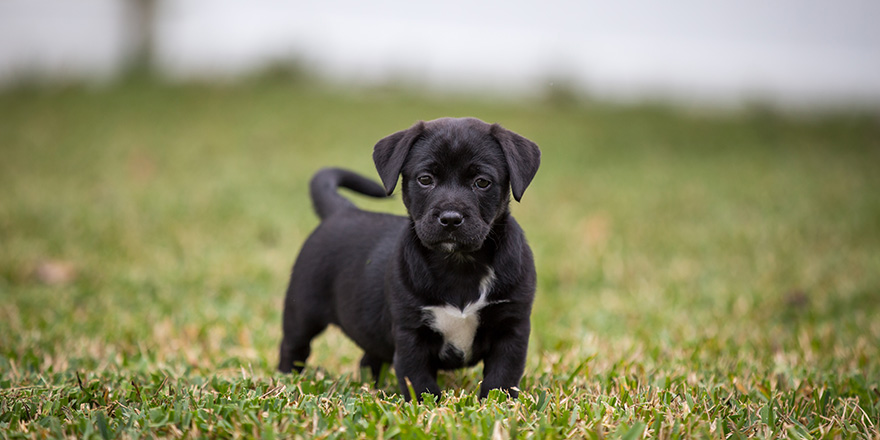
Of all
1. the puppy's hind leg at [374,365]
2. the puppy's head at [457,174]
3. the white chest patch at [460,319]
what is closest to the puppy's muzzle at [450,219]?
the puppy's head at [457,174]

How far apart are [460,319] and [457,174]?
546mm

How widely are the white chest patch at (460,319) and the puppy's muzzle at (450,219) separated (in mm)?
317

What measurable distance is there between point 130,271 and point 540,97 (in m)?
10.3

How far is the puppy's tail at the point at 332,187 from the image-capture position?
3924 millimetres

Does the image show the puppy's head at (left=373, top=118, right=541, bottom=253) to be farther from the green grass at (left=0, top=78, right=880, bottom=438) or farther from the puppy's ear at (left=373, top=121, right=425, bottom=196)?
the green grass at (left=0, top=78, right=880, bottom=438)

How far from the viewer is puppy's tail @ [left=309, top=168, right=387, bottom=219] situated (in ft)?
12.9

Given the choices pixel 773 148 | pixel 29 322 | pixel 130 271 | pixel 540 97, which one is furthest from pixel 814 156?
pixel 29 322

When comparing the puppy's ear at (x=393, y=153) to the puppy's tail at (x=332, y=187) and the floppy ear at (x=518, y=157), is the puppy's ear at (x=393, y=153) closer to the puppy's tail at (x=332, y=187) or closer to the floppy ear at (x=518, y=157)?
the floppy ear at (x=518, y=157)

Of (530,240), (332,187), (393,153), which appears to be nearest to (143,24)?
(530,240)

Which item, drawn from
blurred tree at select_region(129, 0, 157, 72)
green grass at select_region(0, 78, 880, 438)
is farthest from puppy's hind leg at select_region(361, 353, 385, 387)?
blurred tree at select_region(129, 0, 157, 72)

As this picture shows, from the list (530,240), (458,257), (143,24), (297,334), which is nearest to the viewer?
(458,257)

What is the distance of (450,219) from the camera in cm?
277

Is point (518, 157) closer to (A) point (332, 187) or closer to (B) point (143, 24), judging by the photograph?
(A) point (332, 187)

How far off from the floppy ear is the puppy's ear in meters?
0.32
